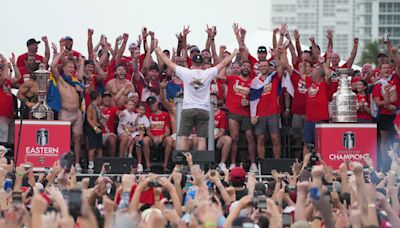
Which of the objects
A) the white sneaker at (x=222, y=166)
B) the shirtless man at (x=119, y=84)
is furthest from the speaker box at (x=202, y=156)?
the shirtless man at (x=119, y=84)

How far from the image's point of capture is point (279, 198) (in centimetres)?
1447

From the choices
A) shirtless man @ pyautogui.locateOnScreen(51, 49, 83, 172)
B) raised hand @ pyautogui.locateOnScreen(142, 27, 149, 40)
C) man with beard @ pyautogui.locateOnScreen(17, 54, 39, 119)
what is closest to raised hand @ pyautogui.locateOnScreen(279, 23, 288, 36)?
raised hand @ pyautogui.locateOnScreen(142, 27, 149, 40)

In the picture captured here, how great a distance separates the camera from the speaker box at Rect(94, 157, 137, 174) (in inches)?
830

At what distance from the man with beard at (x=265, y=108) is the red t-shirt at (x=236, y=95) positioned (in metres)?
0.11

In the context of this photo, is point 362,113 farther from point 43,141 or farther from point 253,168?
point 43,141

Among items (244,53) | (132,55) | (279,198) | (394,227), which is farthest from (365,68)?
A: (394,227)

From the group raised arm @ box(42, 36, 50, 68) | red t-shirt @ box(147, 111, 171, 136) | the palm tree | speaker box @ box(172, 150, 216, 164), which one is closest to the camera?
speaker box @ box(172, 150, 216, 164)

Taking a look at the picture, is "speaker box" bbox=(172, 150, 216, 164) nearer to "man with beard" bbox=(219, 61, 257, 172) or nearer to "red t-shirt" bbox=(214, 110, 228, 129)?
"man with beard" bbox=(219, 61, 257, 172)

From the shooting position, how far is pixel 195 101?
21.1 m

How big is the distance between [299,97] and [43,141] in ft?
13.5

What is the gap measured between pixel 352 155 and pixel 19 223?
1044 cm

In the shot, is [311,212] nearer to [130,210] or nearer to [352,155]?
[130,210]

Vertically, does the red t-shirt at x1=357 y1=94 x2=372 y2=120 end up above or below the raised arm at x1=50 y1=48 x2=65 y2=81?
below

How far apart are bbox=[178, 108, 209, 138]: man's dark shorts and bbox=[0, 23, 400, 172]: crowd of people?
515 mm
